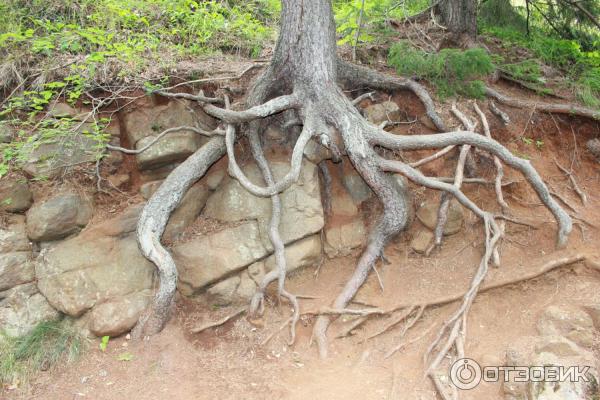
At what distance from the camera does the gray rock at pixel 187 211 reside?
246 inches

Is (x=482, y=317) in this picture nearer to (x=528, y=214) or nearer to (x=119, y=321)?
(x=528, y=214)

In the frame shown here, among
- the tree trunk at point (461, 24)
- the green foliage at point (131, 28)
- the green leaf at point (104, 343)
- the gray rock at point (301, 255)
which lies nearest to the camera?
the green leaf at point (104, 343)

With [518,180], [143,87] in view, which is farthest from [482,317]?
[143,87]

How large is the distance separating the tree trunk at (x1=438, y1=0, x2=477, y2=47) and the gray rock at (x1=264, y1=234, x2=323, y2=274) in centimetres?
449

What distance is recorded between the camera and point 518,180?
6.51 m

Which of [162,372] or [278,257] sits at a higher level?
[278,257]

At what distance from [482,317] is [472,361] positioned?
75cm

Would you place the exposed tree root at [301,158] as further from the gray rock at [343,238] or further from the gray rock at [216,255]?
the gray rock at [216,255]

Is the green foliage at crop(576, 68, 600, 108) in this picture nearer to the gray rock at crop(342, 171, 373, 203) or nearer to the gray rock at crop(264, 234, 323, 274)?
the gray rock at crop(342, 171, 373, 203)

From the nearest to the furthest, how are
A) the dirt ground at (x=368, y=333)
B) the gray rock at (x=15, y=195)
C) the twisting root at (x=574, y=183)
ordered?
the dirt ground at (x=368, y=333)
the gray rock at (x=15, y=195)
the twisting root at (x=574, y=183)

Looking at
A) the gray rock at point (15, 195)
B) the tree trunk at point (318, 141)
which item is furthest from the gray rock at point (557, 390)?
the gray rock at point (15, 195)

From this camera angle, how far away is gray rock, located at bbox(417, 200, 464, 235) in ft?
20.5

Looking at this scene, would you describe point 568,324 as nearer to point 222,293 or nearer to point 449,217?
point 449,217

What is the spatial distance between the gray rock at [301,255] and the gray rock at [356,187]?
898mm
